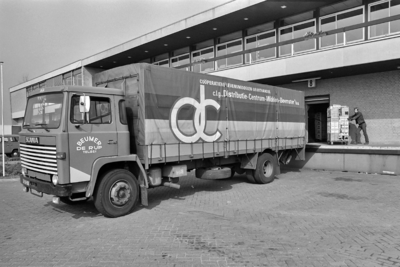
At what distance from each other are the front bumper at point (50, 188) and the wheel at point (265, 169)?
6283mm

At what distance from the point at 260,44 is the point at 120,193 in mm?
13579

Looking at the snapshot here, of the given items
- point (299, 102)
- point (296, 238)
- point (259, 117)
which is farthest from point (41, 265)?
point (299, 102)

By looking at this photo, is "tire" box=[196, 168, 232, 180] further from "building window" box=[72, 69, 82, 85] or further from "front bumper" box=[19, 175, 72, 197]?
"building window" box=[72, 69, 82, 85]

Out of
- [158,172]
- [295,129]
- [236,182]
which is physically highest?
[295,129]

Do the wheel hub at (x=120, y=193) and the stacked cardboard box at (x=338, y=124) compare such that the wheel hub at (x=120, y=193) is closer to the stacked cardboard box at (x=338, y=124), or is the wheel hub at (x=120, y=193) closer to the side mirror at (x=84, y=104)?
the side mirror at (x=84, y=104)

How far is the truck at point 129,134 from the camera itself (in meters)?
5.81

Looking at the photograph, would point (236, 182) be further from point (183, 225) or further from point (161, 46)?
point (161, 46)

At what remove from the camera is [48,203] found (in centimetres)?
771

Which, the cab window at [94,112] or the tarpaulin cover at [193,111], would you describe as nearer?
the cab window at [94,112]

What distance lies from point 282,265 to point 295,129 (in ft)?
27.8

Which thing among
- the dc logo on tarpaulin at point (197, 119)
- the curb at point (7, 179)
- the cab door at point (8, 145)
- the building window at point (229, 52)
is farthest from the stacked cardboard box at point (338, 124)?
the cab door at point (8, 145)

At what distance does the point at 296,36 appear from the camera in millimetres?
15586

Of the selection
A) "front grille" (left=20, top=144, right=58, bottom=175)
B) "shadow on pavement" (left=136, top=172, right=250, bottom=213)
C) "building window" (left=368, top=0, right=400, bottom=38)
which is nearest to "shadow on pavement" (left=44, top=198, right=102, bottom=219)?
"shadow on pavement" (left=136, top=172, right=250, bottom=213)

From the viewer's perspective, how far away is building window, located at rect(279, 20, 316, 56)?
1505 centimetres
